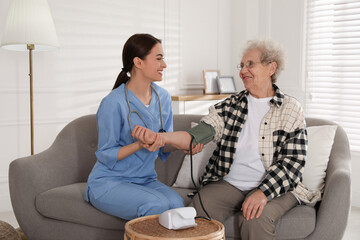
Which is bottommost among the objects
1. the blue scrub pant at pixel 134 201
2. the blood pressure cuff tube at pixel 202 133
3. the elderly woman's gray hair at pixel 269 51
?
the blue scrub pant at pixel 134 201

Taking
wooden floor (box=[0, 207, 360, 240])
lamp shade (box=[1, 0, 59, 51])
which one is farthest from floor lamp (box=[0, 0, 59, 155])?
wooden floor (box=[0, 207, 360, 240])

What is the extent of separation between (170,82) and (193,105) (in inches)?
15.1

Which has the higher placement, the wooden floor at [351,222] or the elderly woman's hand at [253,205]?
the elderly woman's hand at [253,205]

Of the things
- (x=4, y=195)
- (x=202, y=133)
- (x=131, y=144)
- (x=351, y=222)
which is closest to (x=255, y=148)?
(x=202, y=133)

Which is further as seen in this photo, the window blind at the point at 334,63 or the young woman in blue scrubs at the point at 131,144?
the window blind at the point at 334,63

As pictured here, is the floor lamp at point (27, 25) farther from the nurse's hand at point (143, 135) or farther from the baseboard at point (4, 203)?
the nurse's hand at point (143, 135)

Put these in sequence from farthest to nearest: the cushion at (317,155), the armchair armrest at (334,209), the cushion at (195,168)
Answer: the cushion at (195,168)
the cushion at (317,155)
the armchair armrest at (334,209)

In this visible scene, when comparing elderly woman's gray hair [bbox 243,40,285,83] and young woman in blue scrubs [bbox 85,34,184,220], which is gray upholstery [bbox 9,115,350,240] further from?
elderly woman's gray hair [bbox 243,40,285,83]

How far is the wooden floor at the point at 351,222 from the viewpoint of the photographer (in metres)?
3.05

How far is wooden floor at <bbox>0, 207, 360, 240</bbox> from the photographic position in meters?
3.05

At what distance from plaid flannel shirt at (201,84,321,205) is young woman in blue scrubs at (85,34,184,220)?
0.97ft

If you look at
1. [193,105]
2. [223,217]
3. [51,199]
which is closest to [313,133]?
[223,217]

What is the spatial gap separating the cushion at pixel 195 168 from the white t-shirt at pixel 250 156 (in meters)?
0.32

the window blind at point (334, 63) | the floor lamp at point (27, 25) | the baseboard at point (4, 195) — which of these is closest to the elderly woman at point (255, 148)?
the floor lamp at point (27, 25)
